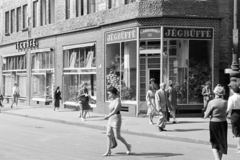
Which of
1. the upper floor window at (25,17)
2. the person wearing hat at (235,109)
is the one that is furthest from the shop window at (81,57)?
the person wearing hat at (235,109)

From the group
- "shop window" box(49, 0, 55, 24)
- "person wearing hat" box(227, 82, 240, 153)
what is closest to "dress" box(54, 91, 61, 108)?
"shop window" box(49, 0, 55, 24)

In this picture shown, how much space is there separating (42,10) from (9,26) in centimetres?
711

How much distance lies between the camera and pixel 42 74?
31.7 metres

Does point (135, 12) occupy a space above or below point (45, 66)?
above

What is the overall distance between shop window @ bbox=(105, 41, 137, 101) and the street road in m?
6.77

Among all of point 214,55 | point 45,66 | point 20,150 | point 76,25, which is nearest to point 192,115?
point 214,55

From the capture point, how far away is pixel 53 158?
10.3 meters

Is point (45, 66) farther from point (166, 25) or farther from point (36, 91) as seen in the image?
point (166, 25)

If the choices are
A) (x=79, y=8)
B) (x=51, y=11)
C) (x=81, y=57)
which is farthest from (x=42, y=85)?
(x=79, y=8)

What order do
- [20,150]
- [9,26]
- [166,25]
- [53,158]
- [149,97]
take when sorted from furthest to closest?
1. [9,26]
2. [166,25]
3. [149,97]
4. [20,150]
5. [53,158]

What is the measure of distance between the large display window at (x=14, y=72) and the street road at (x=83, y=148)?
19890mm

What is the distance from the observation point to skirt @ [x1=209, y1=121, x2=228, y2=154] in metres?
9.34

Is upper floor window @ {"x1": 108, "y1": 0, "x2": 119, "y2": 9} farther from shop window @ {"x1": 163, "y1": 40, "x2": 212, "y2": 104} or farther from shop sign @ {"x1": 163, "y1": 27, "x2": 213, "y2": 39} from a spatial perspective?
shop window @ {"x1": 163, "y1": 40, "x2": 212, "y2": 104}

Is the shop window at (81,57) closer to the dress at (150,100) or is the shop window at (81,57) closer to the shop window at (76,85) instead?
the shop window at (76,85)
